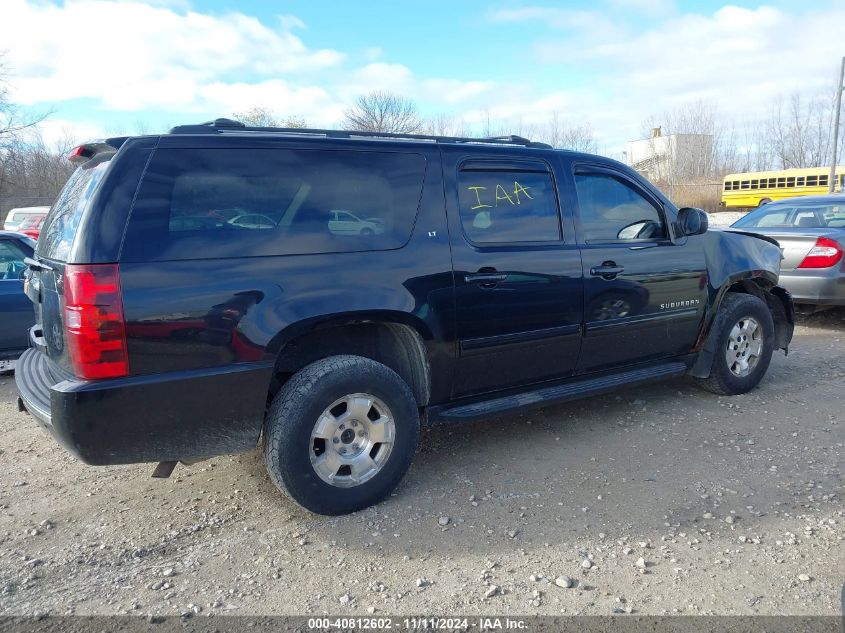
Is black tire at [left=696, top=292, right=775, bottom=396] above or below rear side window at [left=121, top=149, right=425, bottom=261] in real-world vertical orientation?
below

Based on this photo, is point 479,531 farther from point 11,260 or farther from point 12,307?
point 11,260

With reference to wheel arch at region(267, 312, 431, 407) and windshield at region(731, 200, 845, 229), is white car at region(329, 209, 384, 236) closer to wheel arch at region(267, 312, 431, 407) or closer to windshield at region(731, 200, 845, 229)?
wheel arch at region(267, 312, 431, 407)

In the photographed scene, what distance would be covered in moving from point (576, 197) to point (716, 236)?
1443mm

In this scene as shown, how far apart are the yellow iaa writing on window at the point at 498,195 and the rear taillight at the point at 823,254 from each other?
4984mm

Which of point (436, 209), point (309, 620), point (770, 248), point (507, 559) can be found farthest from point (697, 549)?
point (770, 248)

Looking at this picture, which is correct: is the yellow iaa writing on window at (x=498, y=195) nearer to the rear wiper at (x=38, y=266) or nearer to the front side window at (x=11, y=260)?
the rear wiper at (x=38, y=266)

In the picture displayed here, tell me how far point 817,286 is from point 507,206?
517cm

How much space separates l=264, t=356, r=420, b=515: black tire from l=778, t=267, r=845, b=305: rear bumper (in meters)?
5.93

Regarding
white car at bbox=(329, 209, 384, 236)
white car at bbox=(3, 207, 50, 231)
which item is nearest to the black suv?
white car at bbox=(329, 209, 384, 236)

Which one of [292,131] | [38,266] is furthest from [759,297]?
[38,266]

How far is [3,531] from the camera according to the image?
3.26 metres

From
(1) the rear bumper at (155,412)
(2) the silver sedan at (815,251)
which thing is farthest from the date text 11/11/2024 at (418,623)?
(2) the silver sedan at (815,251)

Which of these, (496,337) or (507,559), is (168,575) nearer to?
(507,559)

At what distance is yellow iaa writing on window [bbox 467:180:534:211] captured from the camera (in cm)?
386
